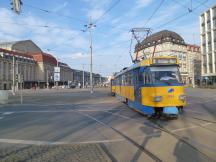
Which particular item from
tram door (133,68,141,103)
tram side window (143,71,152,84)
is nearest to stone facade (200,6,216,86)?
tram door (133,68,141,103)

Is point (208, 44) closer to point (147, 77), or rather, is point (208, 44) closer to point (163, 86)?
point (147, 77)

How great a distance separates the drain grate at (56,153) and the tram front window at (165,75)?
19.0ft

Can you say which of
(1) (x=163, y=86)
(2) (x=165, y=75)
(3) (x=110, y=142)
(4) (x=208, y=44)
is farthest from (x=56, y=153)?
(4) (x=208, y=44)

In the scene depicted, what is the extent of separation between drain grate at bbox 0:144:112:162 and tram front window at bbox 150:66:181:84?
5.78 meters

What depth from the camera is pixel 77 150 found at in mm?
7480

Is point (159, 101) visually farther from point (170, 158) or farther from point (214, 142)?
point (170, 158)

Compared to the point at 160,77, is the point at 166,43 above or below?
above

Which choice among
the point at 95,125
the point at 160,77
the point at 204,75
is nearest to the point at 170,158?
the point at 95,125

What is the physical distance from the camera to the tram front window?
505 inches

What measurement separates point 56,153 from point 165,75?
24.2ft

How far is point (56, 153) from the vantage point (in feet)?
23.7

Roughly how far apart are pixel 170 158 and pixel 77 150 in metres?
2.47

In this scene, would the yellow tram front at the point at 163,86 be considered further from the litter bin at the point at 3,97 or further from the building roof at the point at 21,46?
the building roof at the point at 21,46

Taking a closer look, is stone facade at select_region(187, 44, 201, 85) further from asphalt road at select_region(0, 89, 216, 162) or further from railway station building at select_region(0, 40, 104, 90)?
asphalt road at select_region(0, 89, 216, 162)
